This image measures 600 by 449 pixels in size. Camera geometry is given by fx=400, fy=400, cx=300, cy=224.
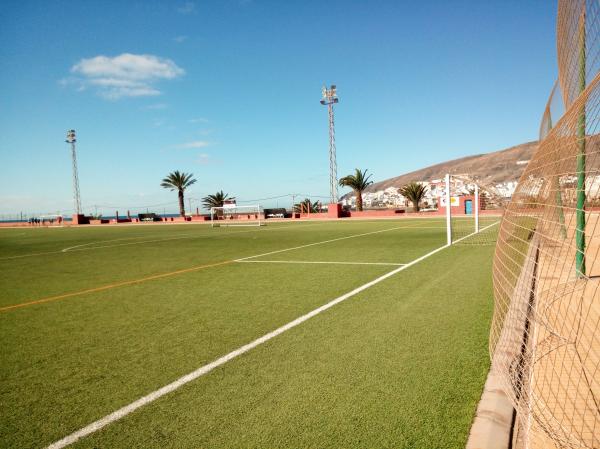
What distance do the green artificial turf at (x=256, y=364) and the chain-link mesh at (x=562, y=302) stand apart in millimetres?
343

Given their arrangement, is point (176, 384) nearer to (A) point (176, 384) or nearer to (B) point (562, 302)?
(A) point (176, 384)

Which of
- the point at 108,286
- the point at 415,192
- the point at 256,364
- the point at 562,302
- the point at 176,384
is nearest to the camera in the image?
the point at 176,384

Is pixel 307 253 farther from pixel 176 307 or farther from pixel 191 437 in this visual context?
pixel 191 437

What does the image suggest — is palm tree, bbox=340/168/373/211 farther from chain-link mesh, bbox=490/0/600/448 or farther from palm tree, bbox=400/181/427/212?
chain-link mesh, bbox=490/0/600/448

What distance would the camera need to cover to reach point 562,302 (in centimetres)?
531

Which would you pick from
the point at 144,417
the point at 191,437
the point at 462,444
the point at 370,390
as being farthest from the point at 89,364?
the point at 462,444

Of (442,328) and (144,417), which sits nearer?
(144,417)

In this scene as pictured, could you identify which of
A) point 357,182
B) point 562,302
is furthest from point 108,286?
point 357,182

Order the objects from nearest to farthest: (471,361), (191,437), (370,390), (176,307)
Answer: (191,437) → (370,390) → (471,361) → (176,307)

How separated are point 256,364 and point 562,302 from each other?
13.8ft

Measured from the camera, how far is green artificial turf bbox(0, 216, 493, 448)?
2.64m

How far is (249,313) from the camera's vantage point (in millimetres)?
5527

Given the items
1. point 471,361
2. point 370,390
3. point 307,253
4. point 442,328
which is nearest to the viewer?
point 370,390

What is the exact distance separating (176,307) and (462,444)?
186 inches
